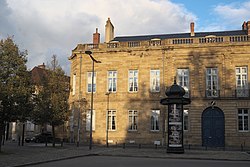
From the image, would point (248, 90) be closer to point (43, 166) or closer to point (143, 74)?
point (143, 74)

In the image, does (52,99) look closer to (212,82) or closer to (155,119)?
(155,119)

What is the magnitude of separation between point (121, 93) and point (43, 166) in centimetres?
2092

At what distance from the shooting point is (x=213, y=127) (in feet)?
105

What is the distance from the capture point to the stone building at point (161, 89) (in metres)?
31.7

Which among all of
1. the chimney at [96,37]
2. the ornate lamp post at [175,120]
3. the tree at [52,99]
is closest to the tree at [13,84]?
the tree at [52,99]

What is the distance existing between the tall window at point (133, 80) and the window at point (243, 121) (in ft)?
36.9

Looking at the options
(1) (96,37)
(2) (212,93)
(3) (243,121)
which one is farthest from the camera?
(1) (96,37)

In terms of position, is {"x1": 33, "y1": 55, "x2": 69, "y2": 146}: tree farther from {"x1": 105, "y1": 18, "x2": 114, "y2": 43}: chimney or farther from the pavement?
{"x1": 105, "y1": 18, "x2": 114, "y2": 43}: chimney

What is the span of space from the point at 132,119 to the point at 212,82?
9464 mm

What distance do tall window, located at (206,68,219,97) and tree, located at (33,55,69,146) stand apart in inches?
575

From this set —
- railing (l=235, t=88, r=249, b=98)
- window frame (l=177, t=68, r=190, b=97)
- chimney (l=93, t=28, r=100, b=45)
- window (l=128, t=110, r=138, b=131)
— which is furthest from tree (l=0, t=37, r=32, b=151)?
railing (l=235, t=88, r=249, b=98)

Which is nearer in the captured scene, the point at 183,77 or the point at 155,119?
the point at 183,77

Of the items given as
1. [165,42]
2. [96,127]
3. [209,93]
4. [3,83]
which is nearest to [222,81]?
[209,93]

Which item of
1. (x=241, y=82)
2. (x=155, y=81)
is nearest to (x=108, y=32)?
(x=155, y=81)
